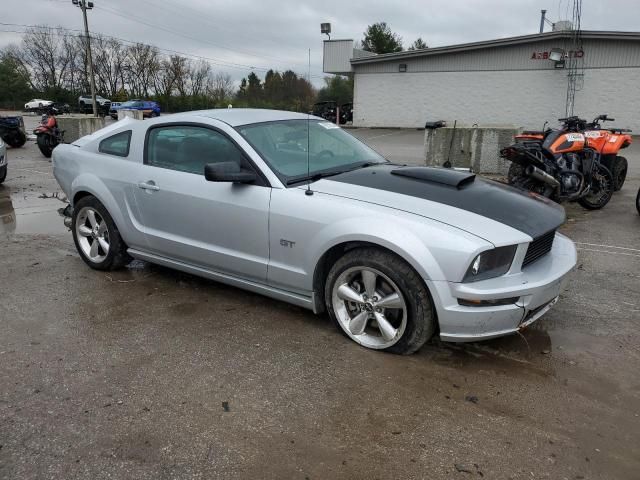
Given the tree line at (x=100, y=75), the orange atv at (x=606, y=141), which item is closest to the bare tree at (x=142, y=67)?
the tree line at (x=100, y=75)

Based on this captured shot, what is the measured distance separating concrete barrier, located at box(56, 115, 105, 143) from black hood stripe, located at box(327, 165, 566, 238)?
1466 cm

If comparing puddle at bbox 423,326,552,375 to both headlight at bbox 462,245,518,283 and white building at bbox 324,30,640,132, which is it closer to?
headlight at bbox 462,245,518,283

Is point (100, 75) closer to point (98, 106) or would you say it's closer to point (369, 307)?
point (98, 106)

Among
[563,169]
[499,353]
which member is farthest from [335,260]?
[563,169]

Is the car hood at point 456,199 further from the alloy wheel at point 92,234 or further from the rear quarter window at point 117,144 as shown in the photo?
the alloy wheel at point 92,234

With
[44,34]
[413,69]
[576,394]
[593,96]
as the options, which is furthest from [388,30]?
[576,394]

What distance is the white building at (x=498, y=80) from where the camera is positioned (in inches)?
875

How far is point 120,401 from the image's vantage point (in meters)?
2.96

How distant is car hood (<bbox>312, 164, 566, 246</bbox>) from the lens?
321 cm

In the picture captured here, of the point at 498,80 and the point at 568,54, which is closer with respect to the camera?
the point at 568,54

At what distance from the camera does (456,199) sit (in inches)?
137

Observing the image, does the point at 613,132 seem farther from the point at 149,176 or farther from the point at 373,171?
the point at 149,176

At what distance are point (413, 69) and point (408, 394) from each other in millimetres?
25962

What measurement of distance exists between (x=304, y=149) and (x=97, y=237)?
88.5 inches
